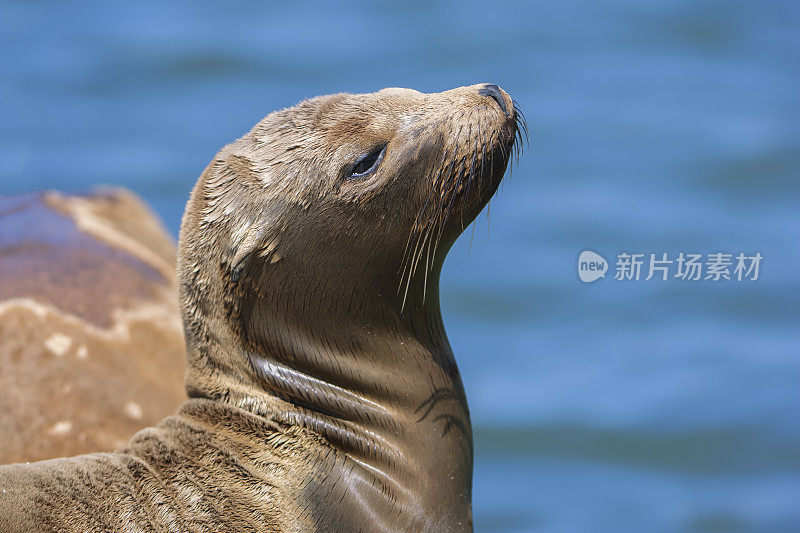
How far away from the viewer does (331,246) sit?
10.9ft

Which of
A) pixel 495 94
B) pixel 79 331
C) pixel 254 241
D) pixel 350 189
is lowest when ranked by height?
pixel 79 331

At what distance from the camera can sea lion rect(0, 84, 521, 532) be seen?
3238mm

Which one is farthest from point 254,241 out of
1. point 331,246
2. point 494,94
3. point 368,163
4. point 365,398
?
point 494,94

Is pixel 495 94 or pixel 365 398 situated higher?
pixel 495 94

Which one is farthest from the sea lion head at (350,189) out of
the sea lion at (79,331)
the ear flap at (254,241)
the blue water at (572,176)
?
→ the blue water at (572,176)

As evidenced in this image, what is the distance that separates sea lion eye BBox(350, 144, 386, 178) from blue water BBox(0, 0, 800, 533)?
334cm

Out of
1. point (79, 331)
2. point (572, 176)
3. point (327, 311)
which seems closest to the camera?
point (327, 311)

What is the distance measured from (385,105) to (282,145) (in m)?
0.33

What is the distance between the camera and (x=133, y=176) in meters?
9.73

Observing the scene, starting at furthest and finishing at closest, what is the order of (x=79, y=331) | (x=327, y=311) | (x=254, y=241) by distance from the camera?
(x=79, y=331), (x=327, y=311), (x=254, y=241)

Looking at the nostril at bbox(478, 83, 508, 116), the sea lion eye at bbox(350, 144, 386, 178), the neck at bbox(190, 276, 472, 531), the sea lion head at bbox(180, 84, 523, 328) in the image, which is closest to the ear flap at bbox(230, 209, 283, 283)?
the sea lion head at bbox(180, 84, 523, 328)

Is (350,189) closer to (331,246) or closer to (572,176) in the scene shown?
(331,246)

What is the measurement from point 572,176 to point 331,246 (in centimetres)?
637

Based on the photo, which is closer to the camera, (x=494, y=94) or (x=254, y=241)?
(x=254, y=241)
